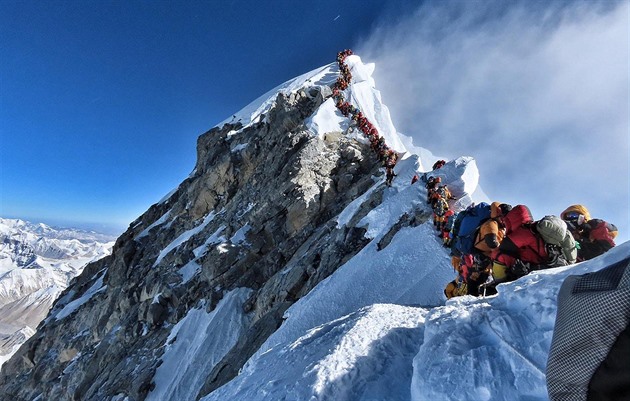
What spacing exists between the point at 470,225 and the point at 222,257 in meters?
21.0

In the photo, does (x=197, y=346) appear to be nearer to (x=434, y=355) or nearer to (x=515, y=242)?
(x=434, y=355)

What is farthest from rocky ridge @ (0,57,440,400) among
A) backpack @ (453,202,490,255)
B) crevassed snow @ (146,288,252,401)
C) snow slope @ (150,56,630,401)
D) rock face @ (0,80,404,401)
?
snow slope @ (150,56,630,401)

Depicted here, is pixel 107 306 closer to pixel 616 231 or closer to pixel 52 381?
pixel 52 381

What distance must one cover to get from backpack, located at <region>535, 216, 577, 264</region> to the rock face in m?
9.99

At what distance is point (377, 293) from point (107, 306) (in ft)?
118

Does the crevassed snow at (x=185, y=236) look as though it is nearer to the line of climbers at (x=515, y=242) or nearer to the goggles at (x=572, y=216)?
the line of climbers at (x=515, y=242)

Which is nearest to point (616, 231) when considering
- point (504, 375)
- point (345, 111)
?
point (504, 375)

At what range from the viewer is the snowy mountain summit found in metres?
4.16

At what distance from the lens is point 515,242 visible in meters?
6.16

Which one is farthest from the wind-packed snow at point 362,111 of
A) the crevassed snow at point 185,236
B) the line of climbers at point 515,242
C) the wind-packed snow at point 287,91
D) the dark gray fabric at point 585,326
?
the dark gray fabric at point 585,326

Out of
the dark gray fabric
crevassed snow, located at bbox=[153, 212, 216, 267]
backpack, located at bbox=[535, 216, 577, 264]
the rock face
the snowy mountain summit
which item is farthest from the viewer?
crevassed snow, located at bbox=[153, 212, 216, 267]

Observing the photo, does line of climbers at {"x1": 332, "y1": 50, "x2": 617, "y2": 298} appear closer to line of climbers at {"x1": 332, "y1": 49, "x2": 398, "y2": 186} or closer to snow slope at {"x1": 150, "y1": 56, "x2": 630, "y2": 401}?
snow slope at {"x1": 150, "y1": 56, "x2": 630, "y2": 401}

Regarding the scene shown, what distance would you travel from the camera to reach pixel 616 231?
694 centimetres

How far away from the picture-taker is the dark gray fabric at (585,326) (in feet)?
5.44
